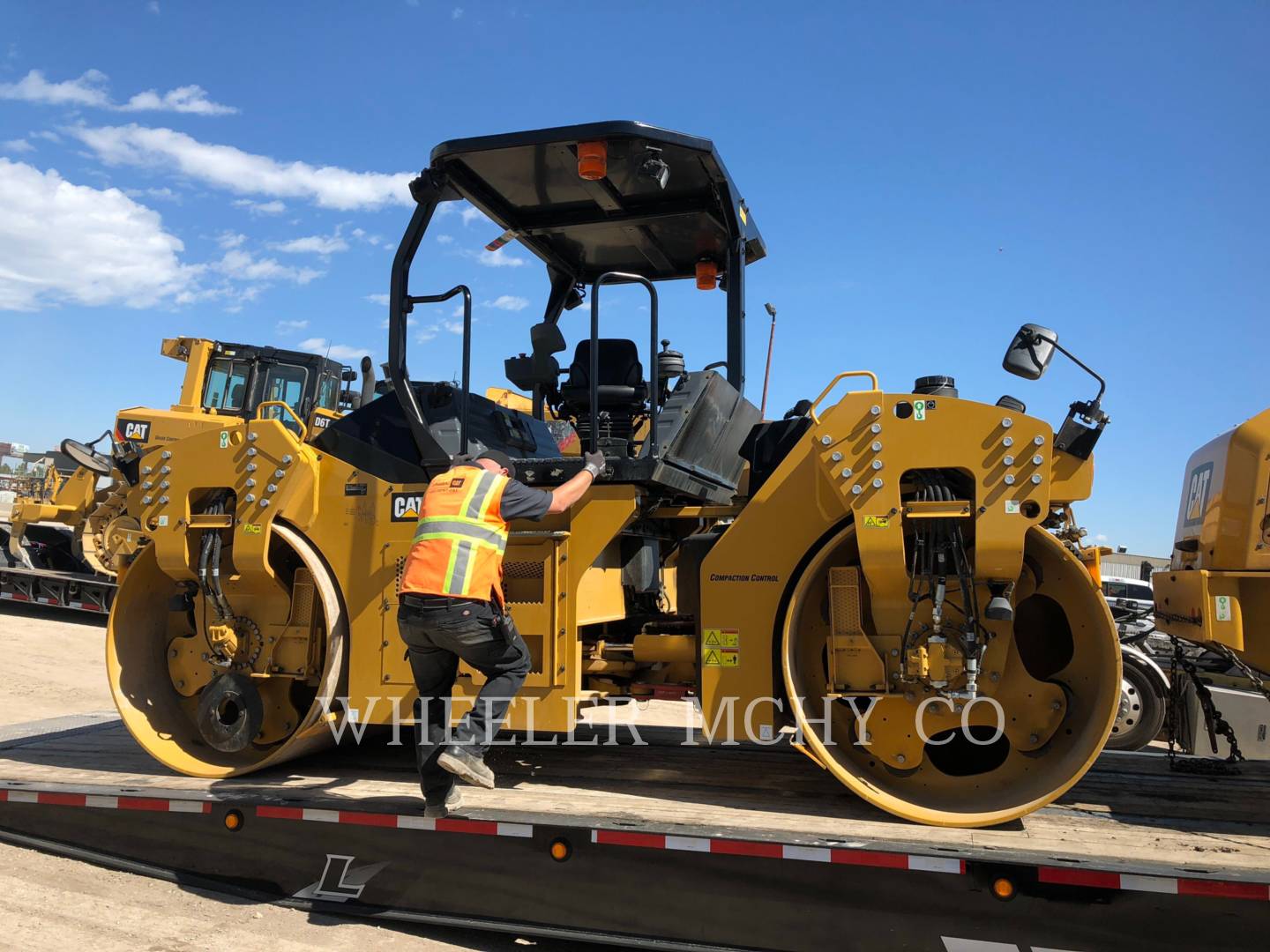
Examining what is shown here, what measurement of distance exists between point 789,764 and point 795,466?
160 centimetres

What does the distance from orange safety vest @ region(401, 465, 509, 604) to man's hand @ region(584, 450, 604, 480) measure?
1.16ft

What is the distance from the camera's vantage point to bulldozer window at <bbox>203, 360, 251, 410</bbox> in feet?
43.9

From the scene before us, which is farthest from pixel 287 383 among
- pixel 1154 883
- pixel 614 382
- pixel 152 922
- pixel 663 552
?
pixel 1154 883

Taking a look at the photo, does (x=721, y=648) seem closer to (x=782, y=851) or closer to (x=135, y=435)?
(x=782, y=851)

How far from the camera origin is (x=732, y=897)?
11.2 feet

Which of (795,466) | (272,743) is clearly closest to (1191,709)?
(795,466)

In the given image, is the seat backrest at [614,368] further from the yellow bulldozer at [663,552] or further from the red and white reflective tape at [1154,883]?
the red and white reflective tape at [1154,883]

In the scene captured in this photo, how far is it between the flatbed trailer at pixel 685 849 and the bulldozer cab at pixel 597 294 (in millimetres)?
1398

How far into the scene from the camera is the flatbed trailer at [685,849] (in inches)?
121

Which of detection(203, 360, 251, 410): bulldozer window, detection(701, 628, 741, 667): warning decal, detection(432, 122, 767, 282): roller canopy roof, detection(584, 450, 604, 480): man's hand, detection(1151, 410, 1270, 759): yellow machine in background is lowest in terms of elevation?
detection(701, 628, 741, 667): warning decal

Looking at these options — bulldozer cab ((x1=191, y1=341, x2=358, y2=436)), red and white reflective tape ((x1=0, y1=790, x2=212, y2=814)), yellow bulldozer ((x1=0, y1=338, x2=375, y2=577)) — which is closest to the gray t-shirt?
red and white reflective tape ((x1=0, y1=790, x2=212, y2=814))

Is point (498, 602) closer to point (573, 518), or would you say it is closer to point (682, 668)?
point (573, 518)

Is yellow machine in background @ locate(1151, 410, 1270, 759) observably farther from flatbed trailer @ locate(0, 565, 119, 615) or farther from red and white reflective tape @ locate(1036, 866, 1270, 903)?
flatbed trailer @ locate(0, 565, 119, 615)

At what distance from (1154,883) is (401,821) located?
271 centimetres
